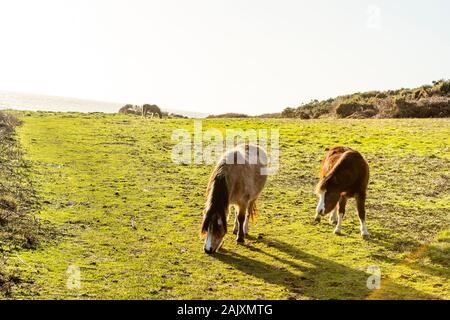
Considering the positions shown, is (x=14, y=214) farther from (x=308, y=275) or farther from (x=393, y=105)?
(x=393, y=105)

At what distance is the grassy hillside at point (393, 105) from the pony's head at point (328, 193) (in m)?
28.6

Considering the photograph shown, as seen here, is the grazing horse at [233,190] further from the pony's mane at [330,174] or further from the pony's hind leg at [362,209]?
the pony's hind leg at [362,209]

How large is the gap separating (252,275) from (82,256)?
3.64 meters

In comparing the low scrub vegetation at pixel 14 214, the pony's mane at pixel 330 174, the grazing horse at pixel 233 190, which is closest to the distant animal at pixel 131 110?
the low scrub vegetation at pixel 14 214

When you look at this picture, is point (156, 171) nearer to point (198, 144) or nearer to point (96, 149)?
point (96, 149)

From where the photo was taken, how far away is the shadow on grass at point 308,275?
27.1 ft

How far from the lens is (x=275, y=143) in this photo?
26.7 m

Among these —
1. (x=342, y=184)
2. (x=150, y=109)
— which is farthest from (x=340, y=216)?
(x=150, y=109)

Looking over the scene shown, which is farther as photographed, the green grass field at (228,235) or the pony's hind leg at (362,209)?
the pony's hind leg at (362,209)

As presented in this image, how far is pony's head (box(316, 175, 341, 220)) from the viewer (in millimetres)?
10672

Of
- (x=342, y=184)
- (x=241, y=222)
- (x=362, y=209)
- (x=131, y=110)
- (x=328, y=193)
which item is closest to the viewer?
(x=328, y=193)

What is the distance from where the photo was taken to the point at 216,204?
9891 millimetres

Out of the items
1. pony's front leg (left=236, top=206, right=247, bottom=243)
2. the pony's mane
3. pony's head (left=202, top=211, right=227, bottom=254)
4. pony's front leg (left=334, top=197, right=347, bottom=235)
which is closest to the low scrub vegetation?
pony's head (left=202, top=211, right=227, bottom=254)

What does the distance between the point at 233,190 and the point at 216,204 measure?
3.53 ft
